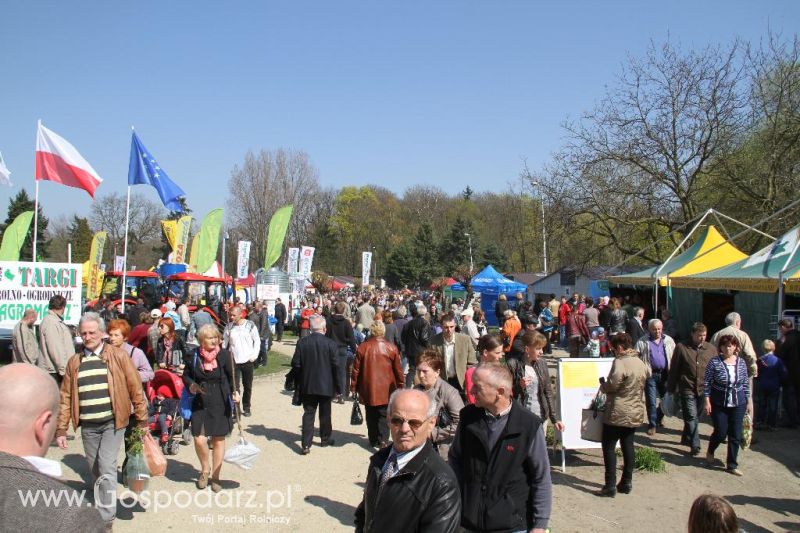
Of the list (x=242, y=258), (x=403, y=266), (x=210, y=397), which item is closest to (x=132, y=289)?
(x=242, y=258)

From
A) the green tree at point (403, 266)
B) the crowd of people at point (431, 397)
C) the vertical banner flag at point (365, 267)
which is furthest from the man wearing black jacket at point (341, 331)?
the green tree at point (403, 266)

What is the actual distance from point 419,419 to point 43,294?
35.4ft

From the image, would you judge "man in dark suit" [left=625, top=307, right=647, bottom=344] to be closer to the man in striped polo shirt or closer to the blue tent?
the man in striped polo shirt

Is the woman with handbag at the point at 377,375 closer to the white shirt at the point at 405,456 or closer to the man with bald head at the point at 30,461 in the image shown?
the white shirt at the point at 405,456

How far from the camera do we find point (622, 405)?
5797 mm

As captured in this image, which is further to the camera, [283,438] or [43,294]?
[43,294]

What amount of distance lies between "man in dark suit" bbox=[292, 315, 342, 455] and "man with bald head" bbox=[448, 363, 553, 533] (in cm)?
438

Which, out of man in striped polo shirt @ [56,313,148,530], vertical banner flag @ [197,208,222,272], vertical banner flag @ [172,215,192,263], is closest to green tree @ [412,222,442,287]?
vertical banner flag @ [172,215,192,263]

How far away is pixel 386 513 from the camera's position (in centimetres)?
241

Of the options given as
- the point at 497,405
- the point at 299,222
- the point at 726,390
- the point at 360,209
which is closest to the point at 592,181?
the point at 726,390

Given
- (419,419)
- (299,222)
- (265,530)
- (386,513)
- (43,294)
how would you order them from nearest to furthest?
(386,513) < (419,419) < (265,530) < (43,294) < (299,222)

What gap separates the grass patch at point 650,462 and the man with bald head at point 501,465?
4409mm

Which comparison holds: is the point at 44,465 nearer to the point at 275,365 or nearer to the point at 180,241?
the point at 275,365

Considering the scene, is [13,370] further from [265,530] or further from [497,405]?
[265,530]
